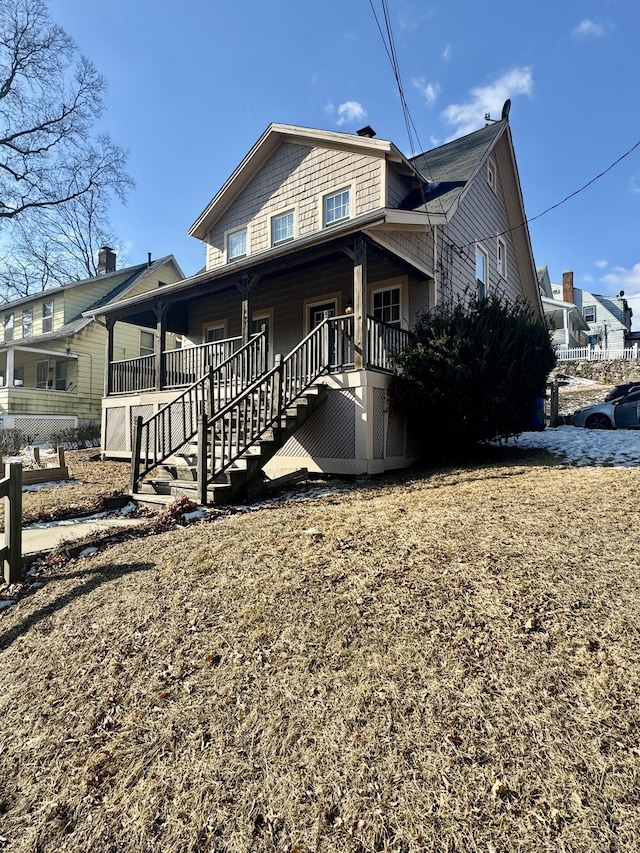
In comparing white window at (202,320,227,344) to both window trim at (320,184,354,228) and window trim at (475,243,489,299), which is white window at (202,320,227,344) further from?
window trim at (475,243,489,299)

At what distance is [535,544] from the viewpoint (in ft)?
12.7

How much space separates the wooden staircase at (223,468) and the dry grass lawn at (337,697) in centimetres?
225

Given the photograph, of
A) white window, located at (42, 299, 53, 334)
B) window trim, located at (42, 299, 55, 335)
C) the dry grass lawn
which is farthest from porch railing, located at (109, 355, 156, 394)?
white window, located at (42, 299, 53, 334)

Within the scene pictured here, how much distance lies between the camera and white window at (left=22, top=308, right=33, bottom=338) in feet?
80.5

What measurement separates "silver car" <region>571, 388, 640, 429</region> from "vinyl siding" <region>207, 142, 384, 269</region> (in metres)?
9.25

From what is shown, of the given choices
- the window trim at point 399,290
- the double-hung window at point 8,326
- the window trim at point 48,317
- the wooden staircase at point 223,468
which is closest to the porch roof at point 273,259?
the window trim at point 399,290

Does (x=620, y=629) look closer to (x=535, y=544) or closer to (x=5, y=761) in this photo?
(x=535, y=544)

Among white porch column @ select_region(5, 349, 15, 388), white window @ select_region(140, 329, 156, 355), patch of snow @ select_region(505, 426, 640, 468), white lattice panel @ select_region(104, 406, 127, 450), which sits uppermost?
white window @ select_region(140, 329, 156, 355)

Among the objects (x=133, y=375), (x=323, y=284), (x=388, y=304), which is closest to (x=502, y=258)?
(x=388, y=304)

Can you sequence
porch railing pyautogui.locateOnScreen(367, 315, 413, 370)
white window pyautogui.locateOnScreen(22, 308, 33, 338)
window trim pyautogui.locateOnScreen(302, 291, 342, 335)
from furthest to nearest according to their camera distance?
white window pyautogui.locateOnScreen(22, 308, 33, 338), window trim pyautogui.locateOnScreen(302, 291, 342, 335), porch railing pyautogui.locateOnScreen(367, 315, 413, 370)

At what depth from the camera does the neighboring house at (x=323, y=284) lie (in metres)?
8.48

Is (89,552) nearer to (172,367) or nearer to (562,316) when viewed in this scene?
(172,367)

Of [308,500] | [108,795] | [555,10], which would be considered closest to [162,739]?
[108,795]

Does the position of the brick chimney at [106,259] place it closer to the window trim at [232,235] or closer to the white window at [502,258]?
the window trim at [232,235]
